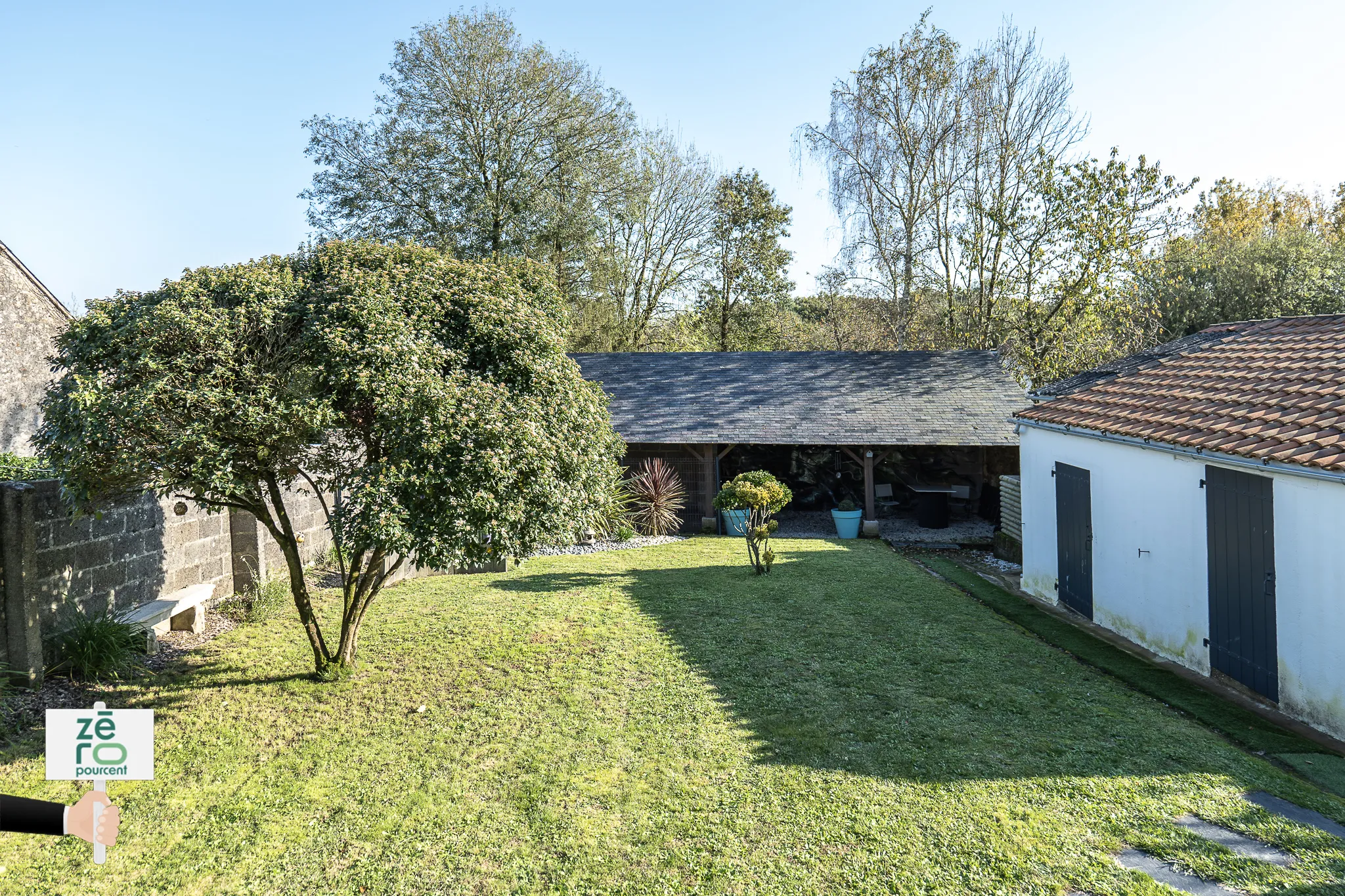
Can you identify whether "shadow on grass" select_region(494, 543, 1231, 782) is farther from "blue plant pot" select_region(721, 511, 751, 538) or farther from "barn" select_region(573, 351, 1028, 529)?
"barn" select_region(573, 351, 1028, 529)

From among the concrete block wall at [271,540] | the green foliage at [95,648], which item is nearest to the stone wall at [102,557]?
the concrete block wall at [271,540]

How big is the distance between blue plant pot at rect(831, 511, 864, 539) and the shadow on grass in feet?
17.4

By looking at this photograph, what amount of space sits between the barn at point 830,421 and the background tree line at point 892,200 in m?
6.34

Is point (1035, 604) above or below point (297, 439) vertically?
below

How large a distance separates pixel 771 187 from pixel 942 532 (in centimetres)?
2018

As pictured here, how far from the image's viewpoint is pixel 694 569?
41.9 feet

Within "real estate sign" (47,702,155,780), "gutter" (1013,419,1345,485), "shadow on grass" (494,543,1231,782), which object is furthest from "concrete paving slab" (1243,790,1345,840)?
"real estate sign" (47,702,155,780)

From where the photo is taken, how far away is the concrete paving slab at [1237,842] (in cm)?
404

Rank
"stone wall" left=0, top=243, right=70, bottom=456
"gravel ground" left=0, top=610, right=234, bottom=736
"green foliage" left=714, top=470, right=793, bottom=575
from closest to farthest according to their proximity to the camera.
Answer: "gravel ground" left=0, top=610, right=234, bottom=736, "green foliage" left=714, top=470, right=793, bottom=575, "stone wall" left=0, top=243, right=70, bottom=456

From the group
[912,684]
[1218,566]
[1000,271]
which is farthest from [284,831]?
[1000,271]

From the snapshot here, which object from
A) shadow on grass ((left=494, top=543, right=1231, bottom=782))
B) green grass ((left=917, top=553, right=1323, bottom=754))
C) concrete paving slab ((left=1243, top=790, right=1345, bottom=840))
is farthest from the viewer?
green grass ((left=917, top=553, right=1323, bottom=754))

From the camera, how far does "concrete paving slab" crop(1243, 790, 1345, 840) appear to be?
4.35 meters

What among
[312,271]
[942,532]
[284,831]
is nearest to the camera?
[284,831]

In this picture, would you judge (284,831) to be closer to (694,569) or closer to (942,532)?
(694,569)
